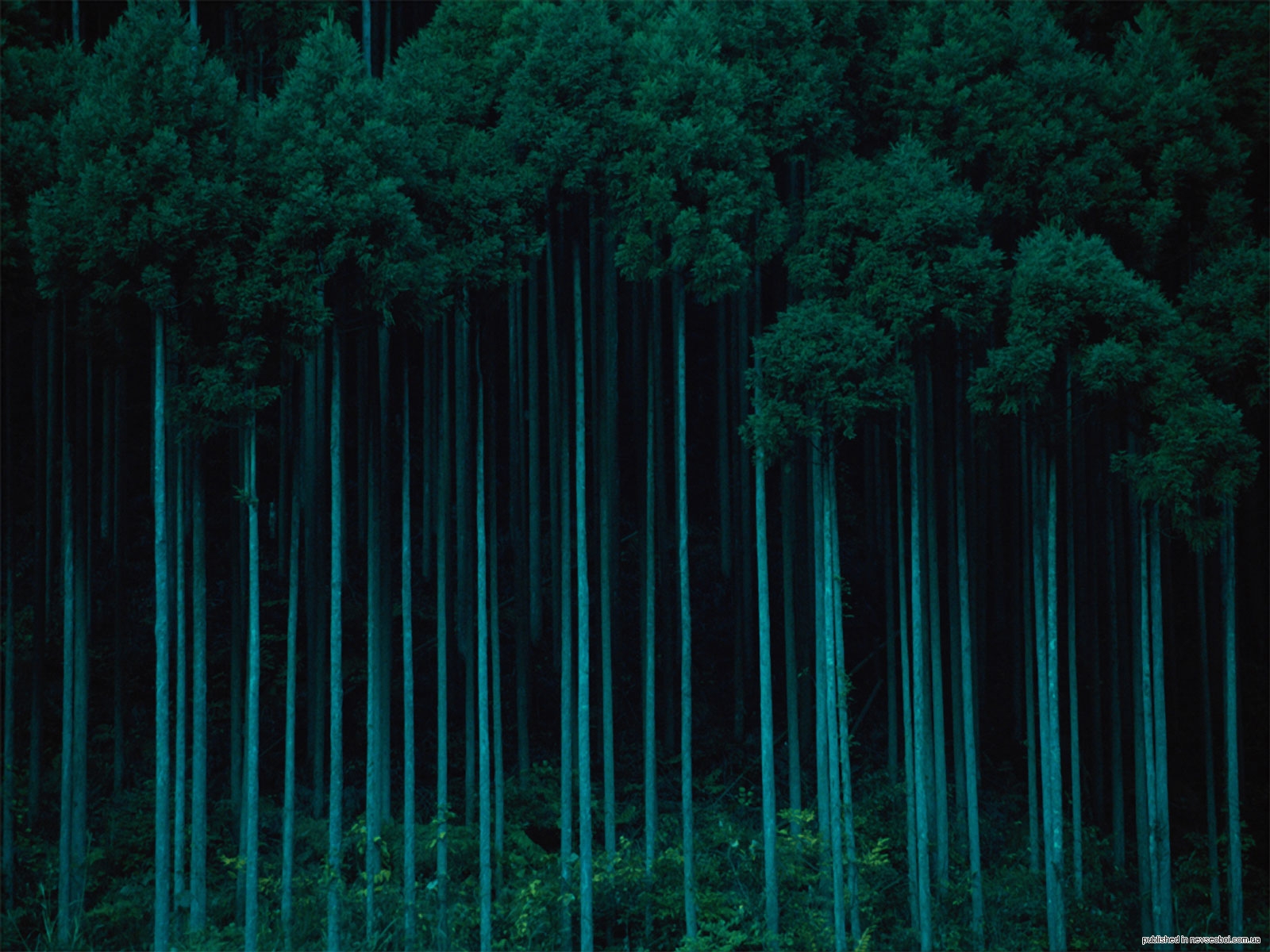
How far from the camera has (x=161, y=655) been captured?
24.6 ft

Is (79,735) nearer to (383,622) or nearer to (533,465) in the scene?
(383,622)

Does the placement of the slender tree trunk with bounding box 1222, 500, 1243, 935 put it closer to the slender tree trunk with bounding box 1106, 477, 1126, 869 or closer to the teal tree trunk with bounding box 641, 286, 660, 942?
the slender tree trunk with bounding box 1106, 477, 1126, 869

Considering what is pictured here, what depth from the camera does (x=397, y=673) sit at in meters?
11.8

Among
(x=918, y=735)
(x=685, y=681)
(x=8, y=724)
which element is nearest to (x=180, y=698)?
(x=8, y=724)

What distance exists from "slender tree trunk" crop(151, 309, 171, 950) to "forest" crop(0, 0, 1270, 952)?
0.11ft

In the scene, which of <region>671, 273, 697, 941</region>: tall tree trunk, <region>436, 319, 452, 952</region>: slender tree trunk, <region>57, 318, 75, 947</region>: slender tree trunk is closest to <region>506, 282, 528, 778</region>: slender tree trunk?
<region>436, 319, 452, 952</region>: slender tree trunk

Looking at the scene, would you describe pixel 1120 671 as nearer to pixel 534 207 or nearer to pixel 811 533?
pixel 811 533

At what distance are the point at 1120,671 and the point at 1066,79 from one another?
5.56 m

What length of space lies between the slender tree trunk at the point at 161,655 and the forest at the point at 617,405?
0.11 feet

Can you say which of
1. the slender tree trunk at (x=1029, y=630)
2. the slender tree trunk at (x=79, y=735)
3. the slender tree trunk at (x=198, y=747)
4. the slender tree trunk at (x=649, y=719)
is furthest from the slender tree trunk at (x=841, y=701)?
the slender tree trunk at (x=79, y=735)

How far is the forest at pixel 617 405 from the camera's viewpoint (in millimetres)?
7832

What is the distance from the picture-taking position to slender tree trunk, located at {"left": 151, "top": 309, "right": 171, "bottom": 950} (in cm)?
743

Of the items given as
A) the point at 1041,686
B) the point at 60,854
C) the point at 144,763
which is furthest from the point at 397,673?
the point at 1041,686

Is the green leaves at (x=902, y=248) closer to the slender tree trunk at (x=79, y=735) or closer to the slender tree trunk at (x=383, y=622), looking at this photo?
the slender tree trunk at (x=383, y=622)
